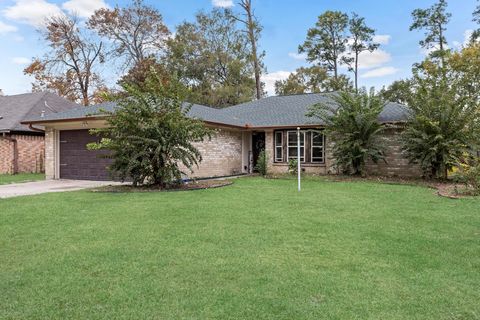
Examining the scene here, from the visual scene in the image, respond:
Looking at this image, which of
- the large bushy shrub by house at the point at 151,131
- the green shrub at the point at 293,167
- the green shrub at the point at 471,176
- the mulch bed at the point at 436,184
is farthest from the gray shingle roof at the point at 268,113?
the green shrub at the point at 471,176

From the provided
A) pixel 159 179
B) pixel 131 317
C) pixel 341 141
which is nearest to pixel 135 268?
pixel 131 317

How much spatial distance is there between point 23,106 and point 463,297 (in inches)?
891

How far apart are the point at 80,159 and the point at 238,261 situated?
1204 centimetres

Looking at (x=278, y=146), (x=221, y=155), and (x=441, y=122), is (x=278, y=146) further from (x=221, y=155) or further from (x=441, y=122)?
(x=441, y=122)

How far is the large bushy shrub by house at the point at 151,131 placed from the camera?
10281 mm

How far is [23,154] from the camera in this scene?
61.0ft

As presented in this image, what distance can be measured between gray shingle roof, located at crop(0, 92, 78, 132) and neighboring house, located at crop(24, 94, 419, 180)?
4470 mm

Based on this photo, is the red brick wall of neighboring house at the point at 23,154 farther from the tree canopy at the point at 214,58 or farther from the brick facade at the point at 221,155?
the tree canopy at the point at 214,58

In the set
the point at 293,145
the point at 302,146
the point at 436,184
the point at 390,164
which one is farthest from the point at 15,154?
the point at 436,184

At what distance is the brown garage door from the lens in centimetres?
1404

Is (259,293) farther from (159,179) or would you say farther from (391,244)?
(159,179)

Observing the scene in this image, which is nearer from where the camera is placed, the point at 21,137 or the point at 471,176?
the point at 471,176

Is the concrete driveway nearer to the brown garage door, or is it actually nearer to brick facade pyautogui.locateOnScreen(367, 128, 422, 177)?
the brown garage door

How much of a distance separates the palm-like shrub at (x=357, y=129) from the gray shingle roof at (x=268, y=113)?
1.01 m
